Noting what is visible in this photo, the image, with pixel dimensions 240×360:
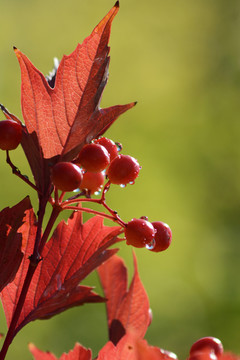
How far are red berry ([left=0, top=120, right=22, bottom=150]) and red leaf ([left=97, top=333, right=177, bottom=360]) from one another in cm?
16

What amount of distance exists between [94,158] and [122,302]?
0.61 ft

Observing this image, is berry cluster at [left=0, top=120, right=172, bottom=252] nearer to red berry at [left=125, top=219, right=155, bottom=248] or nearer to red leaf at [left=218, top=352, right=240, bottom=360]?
red berry at [left=125, top=219, right=155, bottom=248]

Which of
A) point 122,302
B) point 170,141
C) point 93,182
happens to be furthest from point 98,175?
point 170,141

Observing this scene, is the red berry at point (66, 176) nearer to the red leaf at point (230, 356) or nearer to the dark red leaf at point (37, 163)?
the dark red leaf at point (37, 163)

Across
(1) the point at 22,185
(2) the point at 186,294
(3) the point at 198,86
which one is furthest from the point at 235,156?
(1) the point at 22,185

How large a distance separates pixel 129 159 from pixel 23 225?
0.32 ft

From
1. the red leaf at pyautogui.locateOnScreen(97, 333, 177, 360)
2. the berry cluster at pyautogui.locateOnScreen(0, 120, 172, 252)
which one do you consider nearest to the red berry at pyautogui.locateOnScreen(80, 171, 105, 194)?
the berry cluster at pyautogui.locateOnScreen(0, 120, 172, 252)

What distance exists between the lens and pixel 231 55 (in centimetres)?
396

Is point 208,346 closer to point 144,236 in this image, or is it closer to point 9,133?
point 144,236

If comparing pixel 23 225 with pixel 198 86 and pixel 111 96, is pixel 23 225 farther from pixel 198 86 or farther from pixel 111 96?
pixel 198 86

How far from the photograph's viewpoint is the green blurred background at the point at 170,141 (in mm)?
2416

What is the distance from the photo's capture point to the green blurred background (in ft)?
7.93

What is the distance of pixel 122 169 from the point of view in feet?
1.30

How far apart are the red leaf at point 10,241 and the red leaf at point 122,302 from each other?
0.39 ft
